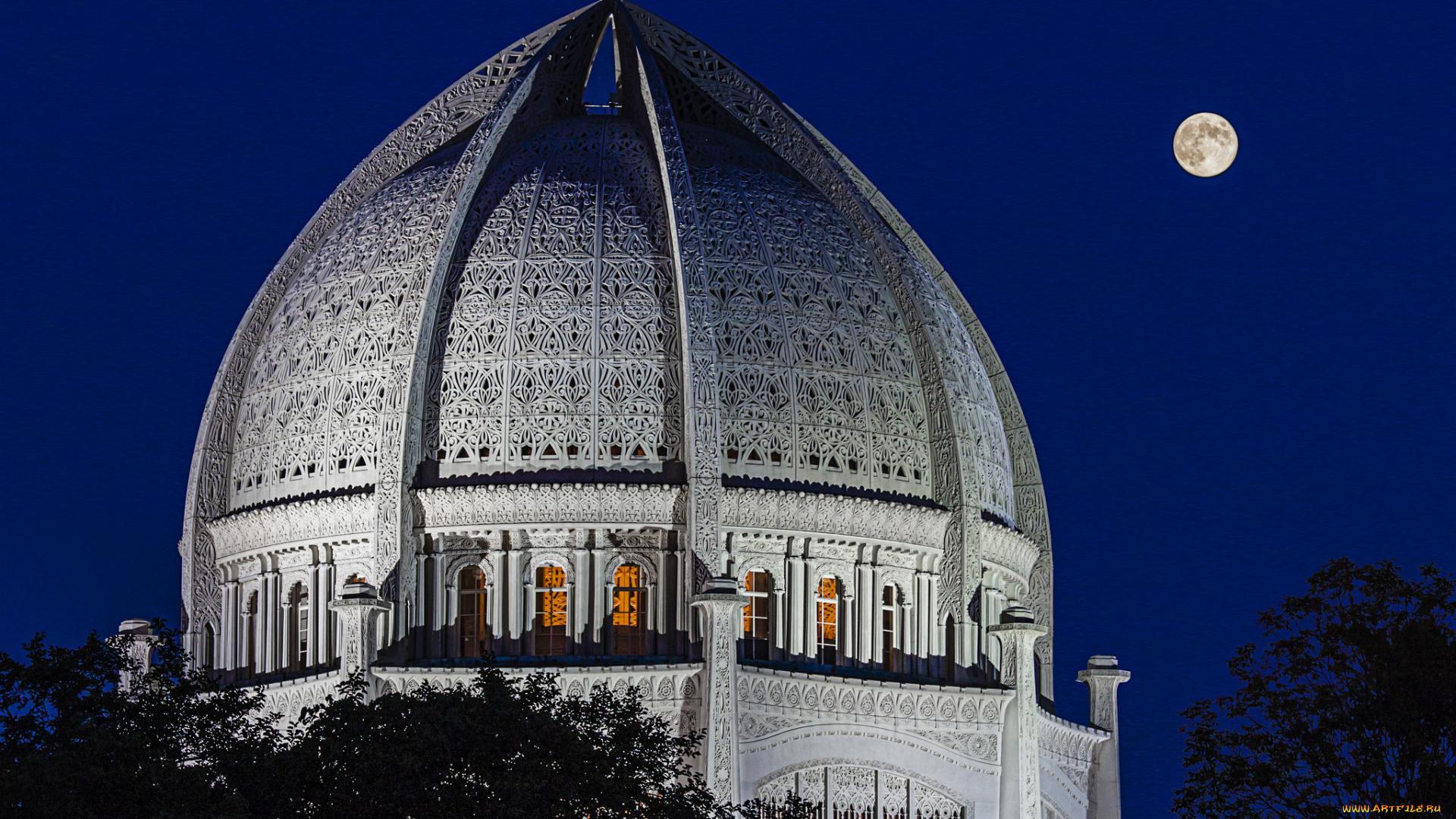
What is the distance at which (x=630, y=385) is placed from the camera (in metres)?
61.4

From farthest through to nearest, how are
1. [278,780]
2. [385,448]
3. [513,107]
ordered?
1. [513,107]
2. [385,448]
3. [278,780]

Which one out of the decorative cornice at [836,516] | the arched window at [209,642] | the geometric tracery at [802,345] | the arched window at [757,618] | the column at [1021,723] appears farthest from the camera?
the arched window at [209,642]

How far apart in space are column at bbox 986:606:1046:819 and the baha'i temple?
0.07 m

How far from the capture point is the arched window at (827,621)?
62.1 meters

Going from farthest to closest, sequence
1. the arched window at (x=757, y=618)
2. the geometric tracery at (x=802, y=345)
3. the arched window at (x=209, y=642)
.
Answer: the arched window at (x=209, y=642), the geometric tracery at (x=802, y=345), the arched window at (x=757, y=618)

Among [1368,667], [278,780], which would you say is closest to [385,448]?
[278,780]

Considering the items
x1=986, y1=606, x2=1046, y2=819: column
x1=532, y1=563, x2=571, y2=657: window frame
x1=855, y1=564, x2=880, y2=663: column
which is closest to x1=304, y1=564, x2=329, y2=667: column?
x1=532, y1=563, x2=571, y2=657: window frame

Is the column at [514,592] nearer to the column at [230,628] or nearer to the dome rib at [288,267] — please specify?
the column at [230,628]

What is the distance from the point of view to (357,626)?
59.2 meters

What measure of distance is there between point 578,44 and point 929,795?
18.4 meters

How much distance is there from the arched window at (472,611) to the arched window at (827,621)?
265 inches

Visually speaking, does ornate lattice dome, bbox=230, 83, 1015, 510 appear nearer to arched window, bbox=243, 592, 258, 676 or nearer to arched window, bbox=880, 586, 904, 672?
arched window, bbox=243, 592, 258, 676

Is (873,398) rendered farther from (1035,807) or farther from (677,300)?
(1035,807)

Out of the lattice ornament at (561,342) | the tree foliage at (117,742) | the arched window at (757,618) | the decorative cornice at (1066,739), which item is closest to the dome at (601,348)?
the lattice ornament at (561,342)
